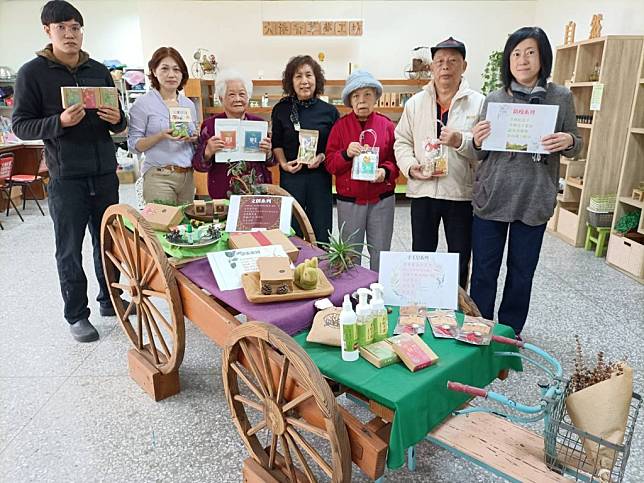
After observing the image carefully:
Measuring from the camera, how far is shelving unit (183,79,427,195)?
21.6 ft

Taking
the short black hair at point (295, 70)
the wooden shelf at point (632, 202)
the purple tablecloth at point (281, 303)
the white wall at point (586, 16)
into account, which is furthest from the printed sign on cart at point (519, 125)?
the white wall at point (586, 16)

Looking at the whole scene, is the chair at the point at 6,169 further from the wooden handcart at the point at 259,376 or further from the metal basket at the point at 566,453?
the metal basket at the point at 566,453

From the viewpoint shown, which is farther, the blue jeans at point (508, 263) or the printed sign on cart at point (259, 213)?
the blue jeans at point (508, 263)

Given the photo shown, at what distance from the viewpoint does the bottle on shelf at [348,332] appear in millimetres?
1372

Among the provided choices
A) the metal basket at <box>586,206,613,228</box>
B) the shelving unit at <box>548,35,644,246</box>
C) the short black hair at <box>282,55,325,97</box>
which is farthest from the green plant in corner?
the short black hair at <box>282,55,325,97</box>

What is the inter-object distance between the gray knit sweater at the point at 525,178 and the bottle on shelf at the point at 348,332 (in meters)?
1.34

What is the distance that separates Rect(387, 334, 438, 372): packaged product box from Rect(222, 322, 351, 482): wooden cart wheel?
27 centimetres

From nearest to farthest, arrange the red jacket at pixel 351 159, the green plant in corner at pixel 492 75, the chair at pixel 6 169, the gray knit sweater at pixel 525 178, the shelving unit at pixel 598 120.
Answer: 1. the gray knit sweater at pixel 525 178
2. the red jacket at pixel 351 159
3. the shelving unit at pixel 598 120
4. the chair at pixel 6 169
5. the green plant in corner at pixel 492 75

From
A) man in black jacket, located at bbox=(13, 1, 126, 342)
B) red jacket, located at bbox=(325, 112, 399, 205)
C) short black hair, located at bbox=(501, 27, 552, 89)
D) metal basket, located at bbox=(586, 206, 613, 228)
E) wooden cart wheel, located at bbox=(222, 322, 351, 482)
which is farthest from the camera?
metal basket, located at bbox=(586, 206, 613, 228)

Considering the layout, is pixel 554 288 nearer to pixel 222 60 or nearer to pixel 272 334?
pixel 272 334

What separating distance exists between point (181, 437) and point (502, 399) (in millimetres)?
1380

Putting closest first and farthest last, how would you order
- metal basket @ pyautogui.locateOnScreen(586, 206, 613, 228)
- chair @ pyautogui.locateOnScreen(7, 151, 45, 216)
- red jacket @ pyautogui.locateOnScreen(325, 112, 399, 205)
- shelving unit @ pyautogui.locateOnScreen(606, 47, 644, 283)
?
red jacket @ pyautogui.locateOnScreen(325, 112, 399, 205) → shelving unit @ pyautogui.locateOnScreen(606, 47, 644, 283) → metal basket @ pyautogui.locateOnScreen(586, 206, 613, 228) → chair @ pyautogui.locateOnScreen(7, 151, 45, 216)

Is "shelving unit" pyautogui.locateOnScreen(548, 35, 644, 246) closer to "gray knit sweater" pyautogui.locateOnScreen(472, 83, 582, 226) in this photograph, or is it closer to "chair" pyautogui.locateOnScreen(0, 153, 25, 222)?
"gray knit sweater" pyautogui.locateOnScreen(472, 83, 582, 226)

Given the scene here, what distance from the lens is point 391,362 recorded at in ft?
4.55
